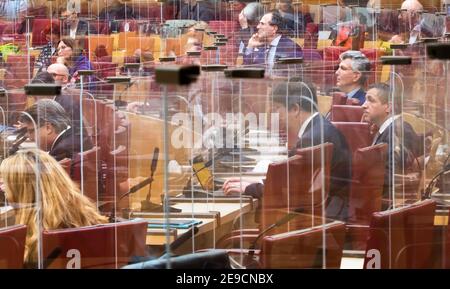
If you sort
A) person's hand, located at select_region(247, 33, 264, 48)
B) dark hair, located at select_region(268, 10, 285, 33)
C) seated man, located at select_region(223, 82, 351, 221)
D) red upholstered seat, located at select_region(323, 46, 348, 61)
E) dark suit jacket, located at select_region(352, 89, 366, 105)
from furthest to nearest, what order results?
dark hair, located at select_region(268, 10, 285, 33)
person's hand, located at select_region(247, 33, 264, 48)
red upholstered seat, located at select_region(323, 46, 348, 61)
dark suit jacket, located at select_region(352, 89, 366, 105)
seated man, located at select_region(223, 82, 351, 221)

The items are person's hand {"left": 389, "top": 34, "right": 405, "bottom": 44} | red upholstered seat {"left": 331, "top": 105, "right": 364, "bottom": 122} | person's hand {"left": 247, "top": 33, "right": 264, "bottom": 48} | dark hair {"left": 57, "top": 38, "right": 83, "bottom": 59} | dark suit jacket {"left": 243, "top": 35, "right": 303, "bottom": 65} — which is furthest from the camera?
dark hair {"left": 57, "top": 38, "right": 83, "bottom": 59}

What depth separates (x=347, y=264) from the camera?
2553 millimetres

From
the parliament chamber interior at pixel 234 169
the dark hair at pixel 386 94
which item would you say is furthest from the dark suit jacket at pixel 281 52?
the dark hair at pixel 386 94

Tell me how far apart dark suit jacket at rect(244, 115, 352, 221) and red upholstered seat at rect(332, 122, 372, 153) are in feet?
0.35

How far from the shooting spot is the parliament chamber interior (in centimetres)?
252

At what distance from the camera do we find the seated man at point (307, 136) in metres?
2.89

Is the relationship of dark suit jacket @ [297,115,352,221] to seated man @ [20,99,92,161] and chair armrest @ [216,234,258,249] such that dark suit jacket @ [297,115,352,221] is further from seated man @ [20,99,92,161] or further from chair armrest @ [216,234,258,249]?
seated man @ [20,99,92,161]

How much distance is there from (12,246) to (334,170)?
920 millimetres

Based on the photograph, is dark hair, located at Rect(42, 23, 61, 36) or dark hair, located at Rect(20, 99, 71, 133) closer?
dark hair, located at Rect(20, 99, 71, 133)

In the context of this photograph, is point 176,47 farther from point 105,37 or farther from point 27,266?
point 27,266

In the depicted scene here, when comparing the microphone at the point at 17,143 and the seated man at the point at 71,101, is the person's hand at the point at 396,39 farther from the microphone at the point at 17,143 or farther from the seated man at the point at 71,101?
the microphone at the point at 17,143

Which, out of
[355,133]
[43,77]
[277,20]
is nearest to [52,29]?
[277,20]

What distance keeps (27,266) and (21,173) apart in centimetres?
28

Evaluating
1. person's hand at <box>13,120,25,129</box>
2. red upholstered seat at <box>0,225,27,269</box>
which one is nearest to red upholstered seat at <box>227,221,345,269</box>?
red upholstered seat at <box>0,225,27,269</box>
